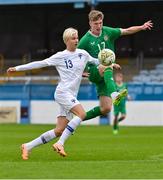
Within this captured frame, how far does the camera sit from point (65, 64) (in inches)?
522

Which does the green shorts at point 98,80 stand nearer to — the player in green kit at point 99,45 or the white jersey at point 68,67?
the player in green kit at point 99,45

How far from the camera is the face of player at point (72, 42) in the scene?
1319cm

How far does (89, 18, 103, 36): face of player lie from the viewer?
14.2m

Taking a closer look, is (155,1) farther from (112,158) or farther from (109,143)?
(112,158)

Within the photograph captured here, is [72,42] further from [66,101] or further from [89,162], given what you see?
[89,162]

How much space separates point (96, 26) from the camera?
47.0 ft

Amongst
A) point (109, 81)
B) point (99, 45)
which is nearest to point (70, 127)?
point (109, 81)

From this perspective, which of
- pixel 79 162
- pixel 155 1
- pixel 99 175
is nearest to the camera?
pixel 99 175

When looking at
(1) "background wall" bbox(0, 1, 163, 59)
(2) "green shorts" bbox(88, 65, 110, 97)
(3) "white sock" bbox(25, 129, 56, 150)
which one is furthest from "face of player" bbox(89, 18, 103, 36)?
(1) "background wall" bbox(0, 1, 163, 59)

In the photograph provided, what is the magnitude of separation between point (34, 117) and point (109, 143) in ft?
44.4

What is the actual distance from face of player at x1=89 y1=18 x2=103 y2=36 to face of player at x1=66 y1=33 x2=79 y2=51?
104 centimetres

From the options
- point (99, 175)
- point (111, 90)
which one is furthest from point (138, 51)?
point (99, 175)

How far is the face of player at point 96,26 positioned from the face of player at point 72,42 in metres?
1.04

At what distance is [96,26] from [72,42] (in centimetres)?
124
